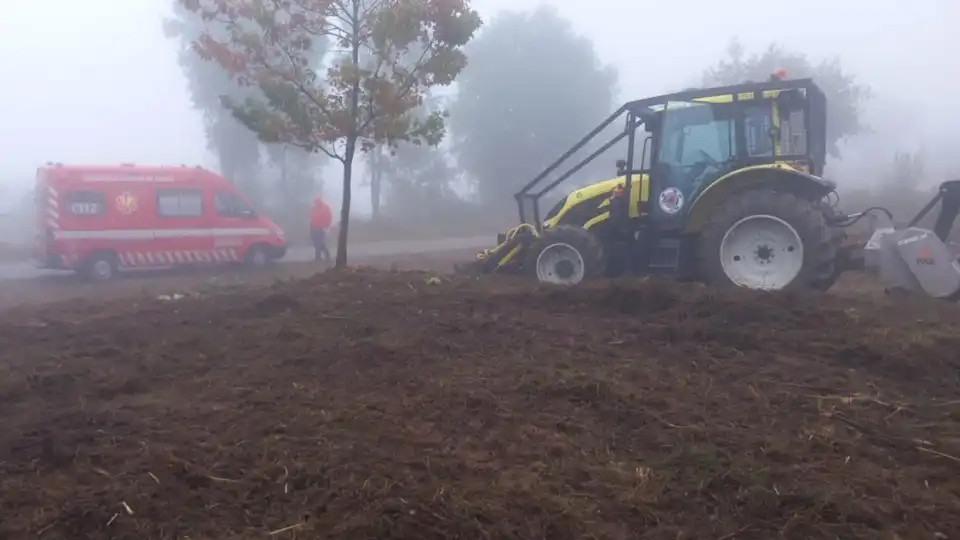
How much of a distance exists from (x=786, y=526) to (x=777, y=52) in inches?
1687

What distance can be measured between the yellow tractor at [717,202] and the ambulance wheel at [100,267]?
10.7 metres

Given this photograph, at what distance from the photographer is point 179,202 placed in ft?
60.3

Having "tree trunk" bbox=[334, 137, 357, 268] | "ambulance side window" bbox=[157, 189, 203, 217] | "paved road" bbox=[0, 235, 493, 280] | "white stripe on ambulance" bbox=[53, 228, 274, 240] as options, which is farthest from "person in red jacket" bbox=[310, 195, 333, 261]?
"tree trunk" bbox=[334, 137, 357, 268]

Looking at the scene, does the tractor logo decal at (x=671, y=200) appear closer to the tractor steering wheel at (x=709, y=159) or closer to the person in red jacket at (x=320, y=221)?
the tractor steering wheel at (x=709, y=159)

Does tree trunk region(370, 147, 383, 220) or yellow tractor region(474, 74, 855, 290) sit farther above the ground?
tree trunk region(370, 147, 383, 220)

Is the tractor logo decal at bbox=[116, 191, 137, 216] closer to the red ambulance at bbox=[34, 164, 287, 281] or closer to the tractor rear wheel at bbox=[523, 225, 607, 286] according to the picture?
the red ambulance at bbox=[34, 164, 287, 281]

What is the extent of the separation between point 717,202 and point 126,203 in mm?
13158

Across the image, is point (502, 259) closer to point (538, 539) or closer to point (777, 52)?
point (538, 539)

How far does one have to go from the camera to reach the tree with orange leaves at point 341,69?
11203mm

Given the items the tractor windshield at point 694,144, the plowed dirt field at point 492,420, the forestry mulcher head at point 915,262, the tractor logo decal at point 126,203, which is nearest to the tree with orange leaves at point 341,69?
the tractor windshield at point 694,144

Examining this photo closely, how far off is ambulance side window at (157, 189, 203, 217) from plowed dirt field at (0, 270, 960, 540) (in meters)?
10.6

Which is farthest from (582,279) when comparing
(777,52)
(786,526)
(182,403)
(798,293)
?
(777,52)

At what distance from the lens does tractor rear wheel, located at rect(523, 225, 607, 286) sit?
33.0 feet

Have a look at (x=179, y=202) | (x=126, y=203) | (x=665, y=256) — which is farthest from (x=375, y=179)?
(x=665, y=256)
